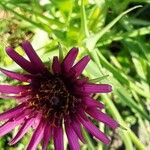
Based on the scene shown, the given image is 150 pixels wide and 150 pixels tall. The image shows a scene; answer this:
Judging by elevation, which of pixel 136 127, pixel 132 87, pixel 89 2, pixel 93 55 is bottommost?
pixel 136 127

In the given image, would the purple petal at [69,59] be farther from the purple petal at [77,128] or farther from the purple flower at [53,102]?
the purple petal at [77,128]

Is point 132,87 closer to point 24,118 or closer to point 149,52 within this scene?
point 149,52

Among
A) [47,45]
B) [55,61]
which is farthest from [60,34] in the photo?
[55,61]

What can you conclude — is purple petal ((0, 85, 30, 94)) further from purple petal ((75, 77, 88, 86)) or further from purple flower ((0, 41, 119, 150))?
purple petal ((75, 77, 88, 86))

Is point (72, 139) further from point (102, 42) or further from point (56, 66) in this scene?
point (102, 42)

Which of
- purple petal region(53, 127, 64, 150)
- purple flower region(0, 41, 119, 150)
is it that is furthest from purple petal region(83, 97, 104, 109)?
purple petal region(53, 127, 64, 150)

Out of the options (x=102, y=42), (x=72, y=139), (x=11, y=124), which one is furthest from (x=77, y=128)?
(x=102, y=42)

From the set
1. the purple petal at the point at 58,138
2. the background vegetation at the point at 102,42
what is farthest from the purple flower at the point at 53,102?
the background vegetation at the point at 102,42

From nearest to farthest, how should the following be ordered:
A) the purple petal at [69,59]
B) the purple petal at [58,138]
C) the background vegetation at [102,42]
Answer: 1. the purple petal at [69,59]
2. the purple petal at [58,138]
3. the background vegetation at [102,42]

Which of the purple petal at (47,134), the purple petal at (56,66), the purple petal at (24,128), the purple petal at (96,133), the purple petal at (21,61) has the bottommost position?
the purple petal at (96,133)
